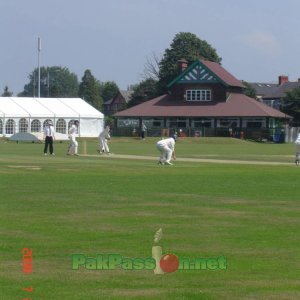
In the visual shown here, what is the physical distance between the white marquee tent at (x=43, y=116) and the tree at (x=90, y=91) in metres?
86.2

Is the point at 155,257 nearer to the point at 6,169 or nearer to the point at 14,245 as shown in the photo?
the point at 14,245

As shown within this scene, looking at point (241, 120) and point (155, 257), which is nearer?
point (155, 257)

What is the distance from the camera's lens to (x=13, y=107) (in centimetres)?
8931

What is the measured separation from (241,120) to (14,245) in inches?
3268

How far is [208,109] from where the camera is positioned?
3819 inches

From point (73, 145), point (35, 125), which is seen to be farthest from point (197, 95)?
point (73, 145)

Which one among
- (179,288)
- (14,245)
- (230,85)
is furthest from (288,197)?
(230,85)

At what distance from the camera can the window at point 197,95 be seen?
100m

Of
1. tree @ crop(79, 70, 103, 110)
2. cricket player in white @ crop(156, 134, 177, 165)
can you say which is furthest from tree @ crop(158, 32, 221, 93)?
cricket player in white @ crop(156, 134, 177, 165)

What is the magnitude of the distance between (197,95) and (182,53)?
19.0m

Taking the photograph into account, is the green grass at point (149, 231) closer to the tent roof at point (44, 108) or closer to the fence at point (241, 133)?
the tent roof at point (44, 108)

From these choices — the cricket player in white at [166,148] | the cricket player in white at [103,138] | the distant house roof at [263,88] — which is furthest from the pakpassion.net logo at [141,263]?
the distant house roof at [263,88]

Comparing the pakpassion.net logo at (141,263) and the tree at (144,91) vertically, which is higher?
the tree at (144,91)

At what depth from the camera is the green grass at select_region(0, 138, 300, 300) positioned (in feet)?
32.0
